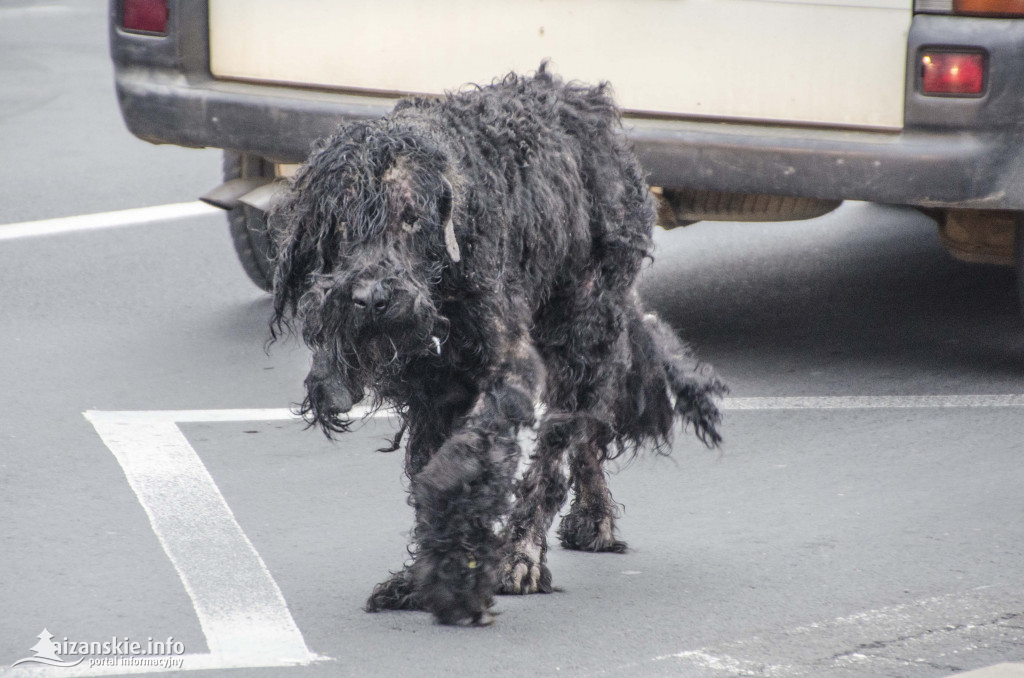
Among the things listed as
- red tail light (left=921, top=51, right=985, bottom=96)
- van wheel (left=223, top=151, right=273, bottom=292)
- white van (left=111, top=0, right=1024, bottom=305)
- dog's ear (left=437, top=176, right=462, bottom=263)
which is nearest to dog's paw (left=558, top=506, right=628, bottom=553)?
dog's ear (left=437, top=176, right=462, bottom=263)

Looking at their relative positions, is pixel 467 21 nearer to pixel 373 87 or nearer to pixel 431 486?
pixel 373 87

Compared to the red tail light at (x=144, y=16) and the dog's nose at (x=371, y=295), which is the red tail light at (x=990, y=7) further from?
the red tail light at (x=144, y=16)

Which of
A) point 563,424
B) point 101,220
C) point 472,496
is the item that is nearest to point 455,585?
point 472,496

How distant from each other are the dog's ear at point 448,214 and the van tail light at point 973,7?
2.95 m

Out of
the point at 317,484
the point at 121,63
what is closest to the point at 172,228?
the point at 121,63

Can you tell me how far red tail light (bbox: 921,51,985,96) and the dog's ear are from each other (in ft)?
9.51

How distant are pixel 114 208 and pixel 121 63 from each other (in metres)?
2.77

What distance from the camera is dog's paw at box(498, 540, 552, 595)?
4.61 meters

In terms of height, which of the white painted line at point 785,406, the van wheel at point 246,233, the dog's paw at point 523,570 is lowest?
the white painted line at point 785,406

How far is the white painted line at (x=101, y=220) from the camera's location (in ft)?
30.7

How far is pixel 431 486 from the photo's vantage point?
4207 millimetres

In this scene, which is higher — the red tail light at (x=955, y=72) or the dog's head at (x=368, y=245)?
the red tail light at (x=955, y=72)

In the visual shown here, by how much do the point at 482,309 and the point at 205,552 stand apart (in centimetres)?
136

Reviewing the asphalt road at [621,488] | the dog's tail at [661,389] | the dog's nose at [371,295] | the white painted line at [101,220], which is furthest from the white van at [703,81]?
the dog's nose at [371,295]
